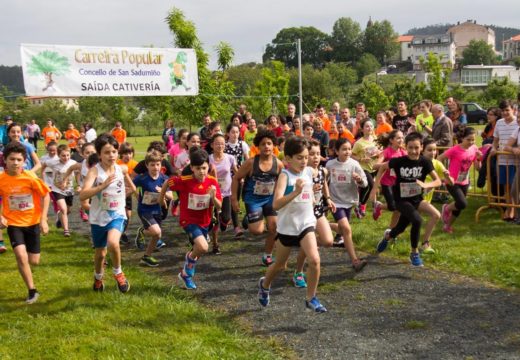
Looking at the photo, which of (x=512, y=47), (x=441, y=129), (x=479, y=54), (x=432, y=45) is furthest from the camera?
(x=512, y=47)

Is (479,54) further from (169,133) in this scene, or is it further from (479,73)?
(169,133)

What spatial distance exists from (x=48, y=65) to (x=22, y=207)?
776cm

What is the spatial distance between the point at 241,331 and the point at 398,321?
1.51m

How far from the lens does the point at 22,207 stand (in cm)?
633

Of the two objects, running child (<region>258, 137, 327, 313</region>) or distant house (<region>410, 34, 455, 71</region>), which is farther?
distant house (<region>410, 34, 455, 71</region>)

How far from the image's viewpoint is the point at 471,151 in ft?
30.3

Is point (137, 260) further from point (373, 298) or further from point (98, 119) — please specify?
point (98, 119)

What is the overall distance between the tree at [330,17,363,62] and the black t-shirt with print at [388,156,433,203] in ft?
502

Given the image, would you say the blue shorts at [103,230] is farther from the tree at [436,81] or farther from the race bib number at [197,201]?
the tree at [436,81]

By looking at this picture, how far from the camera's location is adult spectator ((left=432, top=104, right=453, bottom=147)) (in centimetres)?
1192

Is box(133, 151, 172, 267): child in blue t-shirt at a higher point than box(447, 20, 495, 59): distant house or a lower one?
lower

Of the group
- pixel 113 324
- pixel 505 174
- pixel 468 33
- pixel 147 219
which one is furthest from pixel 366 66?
pixel 113 324

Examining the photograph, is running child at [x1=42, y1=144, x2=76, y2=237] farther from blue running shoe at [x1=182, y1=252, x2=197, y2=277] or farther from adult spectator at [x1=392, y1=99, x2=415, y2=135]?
adult spectator at [x1=392, y1=99, x2=415, y2=135]

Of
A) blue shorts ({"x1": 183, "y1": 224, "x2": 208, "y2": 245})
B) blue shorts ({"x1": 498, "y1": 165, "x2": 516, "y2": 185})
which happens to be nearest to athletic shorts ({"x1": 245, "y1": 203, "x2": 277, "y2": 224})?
blue shorts ({"x1": 183, "y1": 224, "x2": 208, "y2": 245})
